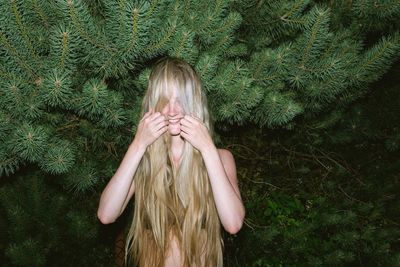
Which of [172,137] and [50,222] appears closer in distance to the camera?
[172,137]

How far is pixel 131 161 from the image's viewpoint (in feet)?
6.14

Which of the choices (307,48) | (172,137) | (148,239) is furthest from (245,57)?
(148,239)

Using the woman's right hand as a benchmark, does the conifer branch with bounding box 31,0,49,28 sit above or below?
above

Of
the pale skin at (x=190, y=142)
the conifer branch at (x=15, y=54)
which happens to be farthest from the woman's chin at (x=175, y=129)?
the conifer branch at (x=15, y=54)

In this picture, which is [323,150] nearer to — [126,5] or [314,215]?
[314,215]

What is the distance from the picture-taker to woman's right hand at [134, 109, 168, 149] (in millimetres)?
1846

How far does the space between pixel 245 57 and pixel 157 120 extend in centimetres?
106

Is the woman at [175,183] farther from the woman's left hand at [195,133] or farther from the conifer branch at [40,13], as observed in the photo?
the conifer branch at [40,13]

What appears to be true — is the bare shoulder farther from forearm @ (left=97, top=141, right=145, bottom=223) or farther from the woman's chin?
forearm @ (left=97, top=141, right=145, bottom=223)

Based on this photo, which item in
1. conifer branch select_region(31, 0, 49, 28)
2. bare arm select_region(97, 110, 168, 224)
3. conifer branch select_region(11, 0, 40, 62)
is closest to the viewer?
conifer branch select_region(11, 0, 40, 62)

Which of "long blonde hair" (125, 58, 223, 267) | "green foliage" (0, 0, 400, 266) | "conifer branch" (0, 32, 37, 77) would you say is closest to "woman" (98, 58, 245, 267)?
"long blonde hair" (125, 58, 223, 267)

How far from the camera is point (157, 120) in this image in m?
1.85

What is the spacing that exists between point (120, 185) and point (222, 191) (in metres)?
0.54

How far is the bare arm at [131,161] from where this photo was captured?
1853 millimetres
